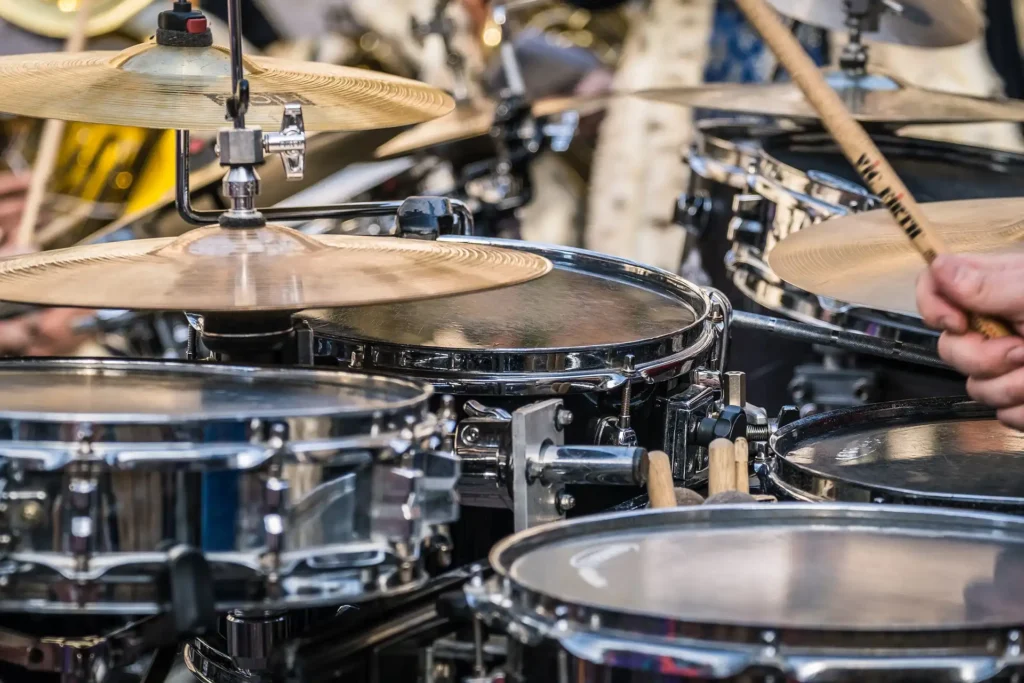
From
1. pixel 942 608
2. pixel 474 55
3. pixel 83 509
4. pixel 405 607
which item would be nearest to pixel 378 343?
pixel 405 607

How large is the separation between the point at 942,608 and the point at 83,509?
1.92 ft

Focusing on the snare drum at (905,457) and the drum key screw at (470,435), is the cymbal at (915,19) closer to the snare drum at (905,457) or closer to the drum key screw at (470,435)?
the snare drum at (905,457)

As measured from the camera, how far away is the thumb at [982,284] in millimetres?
1027

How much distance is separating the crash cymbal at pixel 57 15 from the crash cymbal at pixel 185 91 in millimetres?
1972

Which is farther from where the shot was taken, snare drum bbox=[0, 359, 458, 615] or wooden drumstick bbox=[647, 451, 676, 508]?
wooden drumstick bbox=[647, 451, 676, 508]

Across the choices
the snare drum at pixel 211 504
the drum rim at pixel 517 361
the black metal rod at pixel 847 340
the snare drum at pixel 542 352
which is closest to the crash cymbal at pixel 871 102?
the black metal rod at pixel 847 340

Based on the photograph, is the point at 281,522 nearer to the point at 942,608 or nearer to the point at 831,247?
the point at 942,608

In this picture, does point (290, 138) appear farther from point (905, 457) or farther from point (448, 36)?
point (448, 36)

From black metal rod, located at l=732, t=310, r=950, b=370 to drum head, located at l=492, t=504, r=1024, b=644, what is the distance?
28.4 inches

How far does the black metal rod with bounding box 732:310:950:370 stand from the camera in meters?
1.78

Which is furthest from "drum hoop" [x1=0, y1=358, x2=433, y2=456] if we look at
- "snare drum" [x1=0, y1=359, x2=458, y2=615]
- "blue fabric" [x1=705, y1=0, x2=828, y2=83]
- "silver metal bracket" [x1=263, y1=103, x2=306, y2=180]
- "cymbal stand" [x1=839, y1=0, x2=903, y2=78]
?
"blue fabric" [x1=705, y1=0, x2=828, y2=83]

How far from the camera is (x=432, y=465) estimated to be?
1005 millimetres

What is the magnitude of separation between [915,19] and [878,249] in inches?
47.7

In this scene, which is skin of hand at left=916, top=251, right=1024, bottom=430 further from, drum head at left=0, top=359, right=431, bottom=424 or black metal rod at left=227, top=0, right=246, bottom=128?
black metal rod at left=227, top=0, right=246, bottom=128
